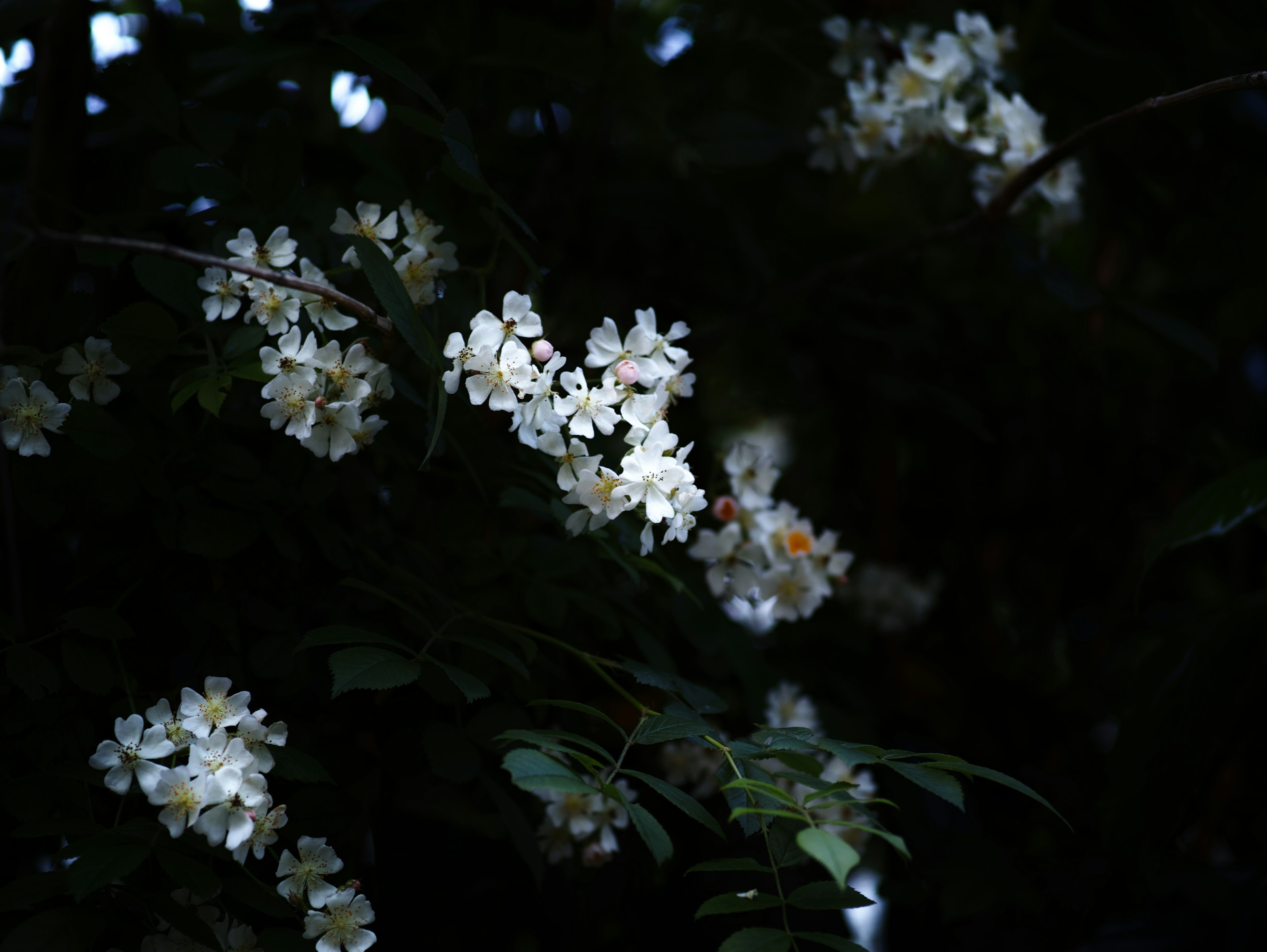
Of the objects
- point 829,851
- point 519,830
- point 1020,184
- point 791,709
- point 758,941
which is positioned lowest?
point 791,709

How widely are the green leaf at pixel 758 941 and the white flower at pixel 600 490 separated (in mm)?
255

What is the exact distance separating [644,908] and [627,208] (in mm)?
719

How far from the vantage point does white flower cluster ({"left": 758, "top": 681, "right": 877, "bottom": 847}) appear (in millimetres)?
842

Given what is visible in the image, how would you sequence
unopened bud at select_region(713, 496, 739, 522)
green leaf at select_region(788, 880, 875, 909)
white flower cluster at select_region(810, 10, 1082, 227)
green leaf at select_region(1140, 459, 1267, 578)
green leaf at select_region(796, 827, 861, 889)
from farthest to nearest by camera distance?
white flower cluster at select_region(810, 10, 1082, 227) → unopened bud at select_region(713, 496, 739, 522) → green leaf at select_region(1140, 459, 1267, 578) → green leaf at select_region(788, 880, 875, 909) → green leaf at select_region(796, 827, 861, 889)

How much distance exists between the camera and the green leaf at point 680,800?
0.49 metres

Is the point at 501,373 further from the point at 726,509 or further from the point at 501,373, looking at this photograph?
the point at 726,509

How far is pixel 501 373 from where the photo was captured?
0.57 metres

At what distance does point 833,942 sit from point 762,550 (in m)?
0.40

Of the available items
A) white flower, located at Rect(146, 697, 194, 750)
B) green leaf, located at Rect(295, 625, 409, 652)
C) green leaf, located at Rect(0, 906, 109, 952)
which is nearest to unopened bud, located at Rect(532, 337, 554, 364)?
green leaf, located at Rect(295, 625, 409, 652)

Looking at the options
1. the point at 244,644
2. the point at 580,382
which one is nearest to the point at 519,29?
the point at 580,382

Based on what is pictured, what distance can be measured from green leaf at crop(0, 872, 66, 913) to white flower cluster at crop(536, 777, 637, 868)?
335 millimetres

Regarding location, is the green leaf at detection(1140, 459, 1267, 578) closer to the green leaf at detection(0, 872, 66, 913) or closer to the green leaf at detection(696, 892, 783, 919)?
the green leaf at detection(696, 892, 783, 919)

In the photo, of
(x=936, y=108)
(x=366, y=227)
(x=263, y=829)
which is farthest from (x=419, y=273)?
(x=936, y=108)

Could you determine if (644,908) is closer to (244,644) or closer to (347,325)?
(244,644)
